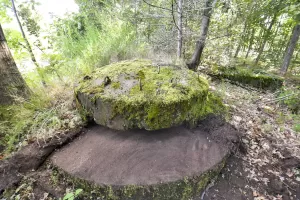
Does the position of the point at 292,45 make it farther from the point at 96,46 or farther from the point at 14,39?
the point at 14,39

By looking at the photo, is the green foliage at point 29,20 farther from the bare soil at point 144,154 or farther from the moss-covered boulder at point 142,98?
the bare soil at point 144,154

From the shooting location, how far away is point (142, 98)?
1528mm

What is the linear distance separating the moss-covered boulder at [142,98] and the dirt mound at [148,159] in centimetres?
18

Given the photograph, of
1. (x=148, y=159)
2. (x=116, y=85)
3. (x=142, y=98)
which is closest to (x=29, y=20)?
(x=116, y=85)

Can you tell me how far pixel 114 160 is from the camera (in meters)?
1.45

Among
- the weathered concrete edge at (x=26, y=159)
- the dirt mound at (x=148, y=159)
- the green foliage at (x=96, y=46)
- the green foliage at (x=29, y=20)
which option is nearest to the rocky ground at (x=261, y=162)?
the dirt mound at (x=148, y=159)

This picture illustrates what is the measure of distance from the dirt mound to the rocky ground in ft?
0.85

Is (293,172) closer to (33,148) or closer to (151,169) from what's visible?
(151,169)

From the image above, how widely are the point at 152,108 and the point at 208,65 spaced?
4.20 m

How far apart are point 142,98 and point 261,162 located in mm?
1725

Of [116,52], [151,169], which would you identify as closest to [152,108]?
[151,169]

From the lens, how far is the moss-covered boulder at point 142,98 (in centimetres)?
150

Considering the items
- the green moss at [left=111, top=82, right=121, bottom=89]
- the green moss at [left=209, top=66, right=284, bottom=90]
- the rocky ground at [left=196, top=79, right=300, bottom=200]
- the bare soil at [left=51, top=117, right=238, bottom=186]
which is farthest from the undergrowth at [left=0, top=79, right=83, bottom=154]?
the green moss at [left=209, top=66, right=284, bottom=90]

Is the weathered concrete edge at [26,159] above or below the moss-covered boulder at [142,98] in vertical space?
below
